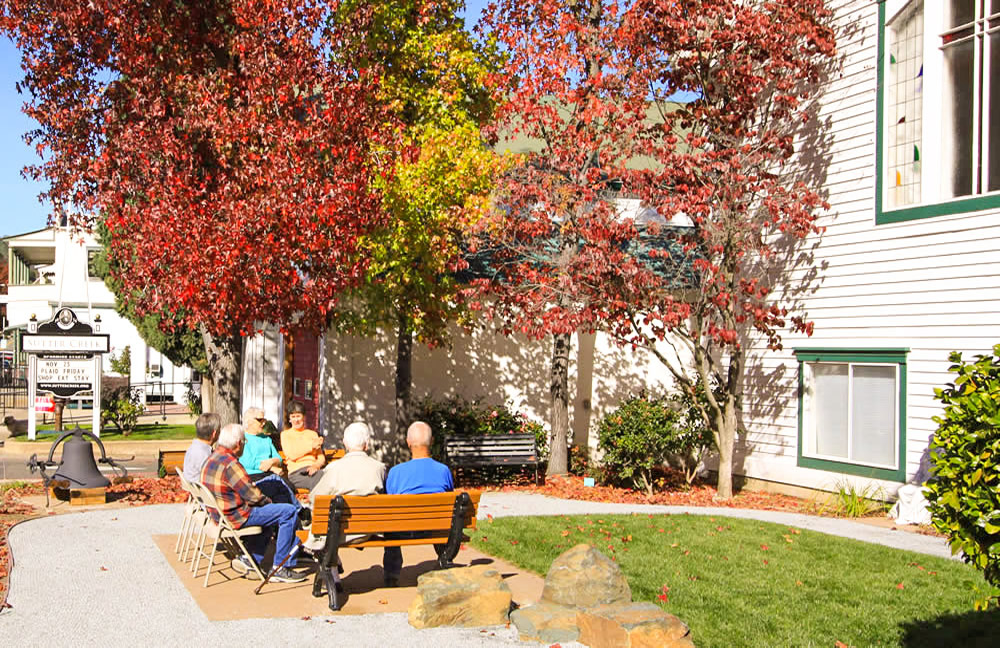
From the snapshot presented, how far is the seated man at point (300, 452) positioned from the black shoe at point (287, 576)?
2.51 m

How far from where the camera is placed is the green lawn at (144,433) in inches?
896

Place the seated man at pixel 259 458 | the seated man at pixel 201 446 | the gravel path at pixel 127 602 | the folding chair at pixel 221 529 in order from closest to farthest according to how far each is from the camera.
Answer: the gravel path at pixel 127 602, the folding chair at pixel 221 529, the seated man at pixel 201 446, the seated man at pixel 259 458

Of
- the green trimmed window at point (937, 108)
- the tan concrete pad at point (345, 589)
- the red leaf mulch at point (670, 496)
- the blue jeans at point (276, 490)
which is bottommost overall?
the red leaf mulch at point (670, 496)

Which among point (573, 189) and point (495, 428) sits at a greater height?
point (573, 189)

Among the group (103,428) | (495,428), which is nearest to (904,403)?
(495,428)

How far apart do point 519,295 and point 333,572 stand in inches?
305

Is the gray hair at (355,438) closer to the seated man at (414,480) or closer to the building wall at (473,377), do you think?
the seated man at (414,480)

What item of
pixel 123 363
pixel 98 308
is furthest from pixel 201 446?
pixel 98 308

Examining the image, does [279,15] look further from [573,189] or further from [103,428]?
[103,428]

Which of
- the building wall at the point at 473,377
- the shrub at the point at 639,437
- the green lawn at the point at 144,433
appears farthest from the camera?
the green lawn at the point at 144,433

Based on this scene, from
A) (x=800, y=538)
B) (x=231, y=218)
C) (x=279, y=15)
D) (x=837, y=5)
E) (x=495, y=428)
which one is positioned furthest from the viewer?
(x=495, y=428)

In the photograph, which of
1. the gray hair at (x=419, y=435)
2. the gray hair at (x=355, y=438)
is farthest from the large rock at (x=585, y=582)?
the gray hair at (x=355, y=438)

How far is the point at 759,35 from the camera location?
13.7 m

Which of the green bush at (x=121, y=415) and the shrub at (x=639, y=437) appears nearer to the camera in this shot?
the shrub at (x=639, y=437)
